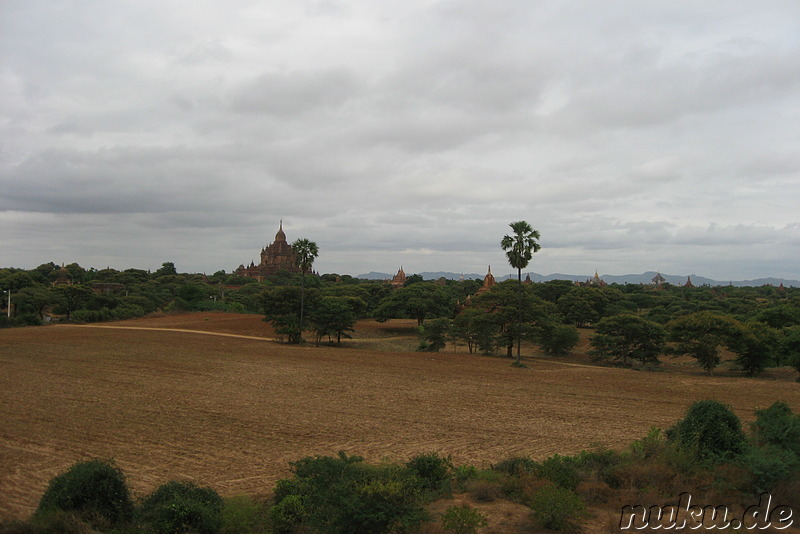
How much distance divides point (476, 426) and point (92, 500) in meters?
11.1

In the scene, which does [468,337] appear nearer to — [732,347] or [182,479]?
[732,347]

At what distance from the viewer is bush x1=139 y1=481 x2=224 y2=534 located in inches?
276

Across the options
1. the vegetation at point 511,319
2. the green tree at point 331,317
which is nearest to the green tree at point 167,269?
the vegetation at point 511,319

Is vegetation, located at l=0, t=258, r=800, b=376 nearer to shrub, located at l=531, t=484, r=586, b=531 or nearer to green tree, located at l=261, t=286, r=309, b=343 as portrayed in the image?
green tree, located at l=261, t=286, r=309, b=343

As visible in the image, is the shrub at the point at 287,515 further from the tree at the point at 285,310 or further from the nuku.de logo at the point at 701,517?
the tree at the point at 285,310

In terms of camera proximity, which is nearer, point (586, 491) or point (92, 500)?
point (92, 500)

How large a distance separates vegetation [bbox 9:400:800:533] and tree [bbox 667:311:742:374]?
24.9 meters

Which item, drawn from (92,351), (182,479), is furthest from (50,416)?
(92,351)

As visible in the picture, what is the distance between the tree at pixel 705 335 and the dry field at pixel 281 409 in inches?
183

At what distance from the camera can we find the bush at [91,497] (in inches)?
289

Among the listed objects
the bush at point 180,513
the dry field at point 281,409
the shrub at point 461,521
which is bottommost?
the dry field at point 281,409

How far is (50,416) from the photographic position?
52.3 feet

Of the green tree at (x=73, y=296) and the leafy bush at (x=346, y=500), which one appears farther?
the green tree at (x=73, y=296)

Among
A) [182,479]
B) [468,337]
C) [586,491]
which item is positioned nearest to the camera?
[586,491]
